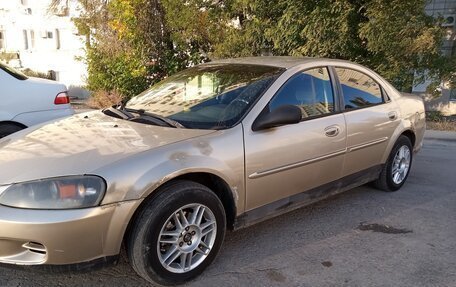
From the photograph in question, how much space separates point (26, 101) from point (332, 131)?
3667 mm

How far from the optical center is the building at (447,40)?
10.7 meters

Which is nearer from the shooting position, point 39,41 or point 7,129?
point 7,129

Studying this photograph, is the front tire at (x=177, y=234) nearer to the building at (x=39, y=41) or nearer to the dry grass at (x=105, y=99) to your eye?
the dry grass at (x=105, y=99)

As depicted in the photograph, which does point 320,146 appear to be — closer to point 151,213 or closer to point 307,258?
point 307,258

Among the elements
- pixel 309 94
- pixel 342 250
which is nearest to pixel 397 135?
pixel 309 94

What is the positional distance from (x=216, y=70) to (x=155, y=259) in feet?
6.52

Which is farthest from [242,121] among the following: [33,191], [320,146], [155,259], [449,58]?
[449,58]

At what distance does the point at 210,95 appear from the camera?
3734 mm

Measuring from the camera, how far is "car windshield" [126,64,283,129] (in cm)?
343

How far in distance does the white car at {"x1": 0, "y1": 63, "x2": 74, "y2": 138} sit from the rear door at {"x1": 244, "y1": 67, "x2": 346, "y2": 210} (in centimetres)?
322

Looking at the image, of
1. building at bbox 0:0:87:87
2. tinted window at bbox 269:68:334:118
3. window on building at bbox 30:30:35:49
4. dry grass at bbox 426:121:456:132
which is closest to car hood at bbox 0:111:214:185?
tinted window at bbox 269:68:334:118

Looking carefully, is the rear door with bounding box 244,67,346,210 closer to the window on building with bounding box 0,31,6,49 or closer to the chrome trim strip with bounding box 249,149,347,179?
the chrome trim strip with bounding box 249,149,347,179

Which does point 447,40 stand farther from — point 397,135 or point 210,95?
point 210,95

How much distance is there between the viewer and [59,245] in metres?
2.55
